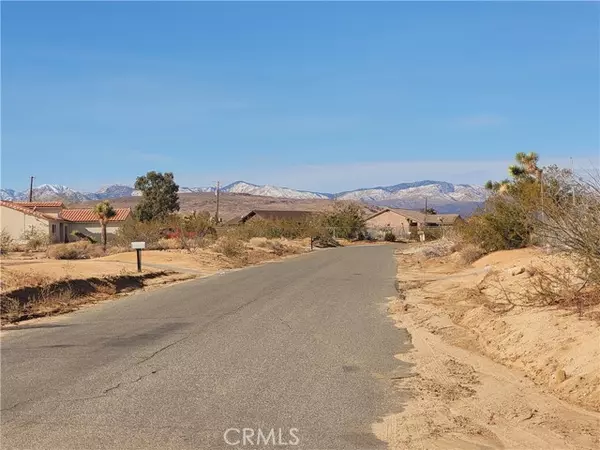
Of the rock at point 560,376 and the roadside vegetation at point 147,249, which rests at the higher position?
the roadside vegetation at point 147,249

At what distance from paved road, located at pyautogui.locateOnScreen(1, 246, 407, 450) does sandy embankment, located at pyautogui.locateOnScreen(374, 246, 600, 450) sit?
457 millimetres

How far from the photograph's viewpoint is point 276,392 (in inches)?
331

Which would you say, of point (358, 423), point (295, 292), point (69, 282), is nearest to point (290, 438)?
point (358, 423)

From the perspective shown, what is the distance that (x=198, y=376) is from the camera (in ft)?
30.6

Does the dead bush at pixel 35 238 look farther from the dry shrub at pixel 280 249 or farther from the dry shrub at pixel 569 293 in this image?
the dry shrub at pixel 569 293

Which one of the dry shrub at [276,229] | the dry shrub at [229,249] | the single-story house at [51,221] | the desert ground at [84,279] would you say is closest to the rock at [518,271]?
the desert ground at [84,279]

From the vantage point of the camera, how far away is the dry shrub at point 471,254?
112 feet

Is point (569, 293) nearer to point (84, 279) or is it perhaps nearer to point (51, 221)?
point (84, 279)

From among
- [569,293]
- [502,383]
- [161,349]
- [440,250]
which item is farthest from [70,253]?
[502,383]

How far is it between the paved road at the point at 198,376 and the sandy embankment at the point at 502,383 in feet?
1.50

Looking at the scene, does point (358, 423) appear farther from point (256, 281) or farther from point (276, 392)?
point (256, 281)

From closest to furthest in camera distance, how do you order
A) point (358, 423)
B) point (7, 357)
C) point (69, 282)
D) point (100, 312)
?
1. point (358, 423)
2. point (7, 357)
3. point (100, 312)
4. point (69, 282)

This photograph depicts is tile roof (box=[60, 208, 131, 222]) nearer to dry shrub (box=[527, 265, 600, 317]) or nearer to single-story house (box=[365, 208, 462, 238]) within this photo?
single-story house (box=[365, 208, 462, 238])

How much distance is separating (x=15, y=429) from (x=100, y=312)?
407 inches
